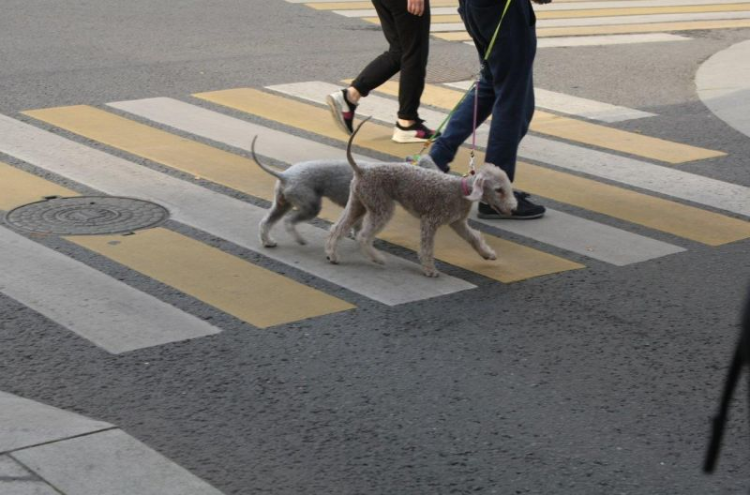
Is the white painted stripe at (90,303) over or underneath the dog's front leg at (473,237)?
underneath

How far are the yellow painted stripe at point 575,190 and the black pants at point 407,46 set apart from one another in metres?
0.35

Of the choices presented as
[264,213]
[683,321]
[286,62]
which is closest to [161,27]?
[286,62]

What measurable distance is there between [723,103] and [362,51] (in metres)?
3.77

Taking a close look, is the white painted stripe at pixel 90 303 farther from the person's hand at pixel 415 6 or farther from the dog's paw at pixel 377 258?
the person's hand at pixel 415 6

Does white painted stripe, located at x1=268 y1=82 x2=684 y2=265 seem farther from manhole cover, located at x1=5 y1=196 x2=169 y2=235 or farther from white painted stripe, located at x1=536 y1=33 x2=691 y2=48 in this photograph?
white painted stripe, located at x1=536 y1=33 x2=691 y2=48

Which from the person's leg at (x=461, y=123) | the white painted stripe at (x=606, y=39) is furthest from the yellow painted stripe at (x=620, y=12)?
the person's leg at (x=461, y=123)

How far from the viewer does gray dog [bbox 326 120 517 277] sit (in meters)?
6.11

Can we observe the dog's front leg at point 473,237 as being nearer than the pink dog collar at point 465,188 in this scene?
No

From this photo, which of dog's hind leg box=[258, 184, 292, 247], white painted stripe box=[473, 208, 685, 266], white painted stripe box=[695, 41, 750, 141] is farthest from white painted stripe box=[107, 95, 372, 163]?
white painted stripe box=[695, 41, 750, 141]

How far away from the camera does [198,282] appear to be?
602cm

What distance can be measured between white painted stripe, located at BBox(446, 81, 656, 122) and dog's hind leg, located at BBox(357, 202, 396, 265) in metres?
4.29

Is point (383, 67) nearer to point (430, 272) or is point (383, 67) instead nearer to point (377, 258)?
point (377, 258)

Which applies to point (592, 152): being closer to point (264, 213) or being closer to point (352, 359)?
point (264, 213)

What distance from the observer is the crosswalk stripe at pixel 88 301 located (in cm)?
532
